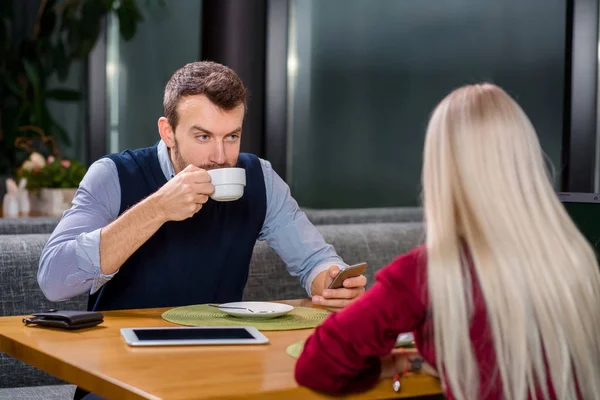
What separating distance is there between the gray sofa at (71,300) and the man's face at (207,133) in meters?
0.57

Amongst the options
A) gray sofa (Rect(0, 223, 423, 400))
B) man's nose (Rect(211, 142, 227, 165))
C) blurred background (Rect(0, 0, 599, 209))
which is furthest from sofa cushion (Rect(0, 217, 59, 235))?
blurred background (Rect(0, 0, 599, 209))

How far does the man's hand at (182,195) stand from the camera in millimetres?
2039

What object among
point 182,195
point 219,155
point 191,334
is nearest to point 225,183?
point 182,195

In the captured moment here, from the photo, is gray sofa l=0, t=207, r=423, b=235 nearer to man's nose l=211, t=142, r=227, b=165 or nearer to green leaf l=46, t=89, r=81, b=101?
man's nose l=211, t=142, r=227, b=165

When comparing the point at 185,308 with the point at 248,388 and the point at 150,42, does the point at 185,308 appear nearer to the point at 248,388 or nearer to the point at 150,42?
the point at 248,388

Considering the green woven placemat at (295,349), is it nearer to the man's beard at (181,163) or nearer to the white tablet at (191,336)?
the white tablet at (191,336)

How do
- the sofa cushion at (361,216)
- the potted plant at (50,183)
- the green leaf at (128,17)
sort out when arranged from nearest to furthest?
1. the sofa cushion at (361,216)
2. the potted plant at (50,183)
3. the green leaf at (128,17)

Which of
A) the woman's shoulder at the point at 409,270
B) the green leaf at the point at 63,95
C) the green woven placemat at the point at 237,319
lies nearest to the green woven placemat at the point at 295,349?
the green woven placemat at the point at 237,319

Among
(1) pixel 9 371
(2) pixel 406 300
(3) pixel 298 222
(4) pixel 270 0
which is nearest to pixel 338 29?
(4) pixel 270 0

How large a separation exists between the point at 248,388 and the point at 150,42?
5542 millimetres

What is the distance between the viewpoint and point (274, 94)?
14.6 feet

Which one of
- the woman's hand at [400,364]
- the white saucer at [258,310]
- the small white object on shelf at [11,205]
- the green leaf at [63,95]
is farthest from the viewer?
the green leaf at [63,95]

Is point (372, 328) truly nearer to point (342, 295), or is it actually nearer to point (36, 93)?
point (342, 295)

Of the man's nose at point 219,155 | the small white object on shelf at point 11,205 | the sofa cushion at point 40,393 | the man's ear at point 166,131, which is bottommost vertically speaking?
the sofa cushion at point 40,393
